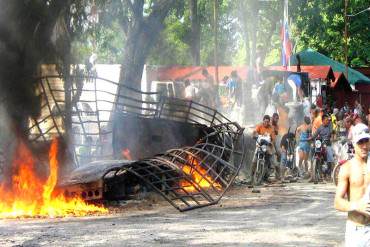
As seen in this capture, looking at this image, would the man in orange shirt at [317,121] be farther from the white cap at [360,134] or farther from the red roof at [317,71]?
the red roof at [317,71]

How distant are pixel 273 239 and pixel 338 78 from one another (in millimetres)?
32824

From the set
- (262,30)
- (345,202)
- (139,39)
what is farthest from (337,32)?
(345,202)

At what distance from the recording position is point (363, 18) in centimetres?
5278

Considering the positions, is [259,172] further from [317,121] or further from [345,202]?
[345,202]

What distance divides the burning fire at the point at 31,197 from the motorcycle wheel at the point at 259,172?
18.3 ft

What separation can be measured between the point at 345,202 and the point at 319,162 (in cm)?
1336

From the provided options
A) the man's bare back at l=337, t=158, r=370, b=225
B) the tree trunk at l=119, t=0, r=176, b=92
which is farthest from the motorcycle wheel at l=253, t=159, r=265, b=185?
the man's bare back at l=337, t=158, r=370, b=225

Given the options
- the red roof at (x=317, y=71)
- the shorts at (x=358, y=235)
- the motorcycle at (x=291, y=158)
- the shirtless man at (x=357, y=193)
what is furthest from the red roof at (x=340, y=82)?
the shorts at (x=358, y=235)

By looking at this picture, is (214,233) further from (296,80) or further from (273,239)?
(296,80)

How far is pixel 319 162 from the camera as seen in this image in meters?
19.4

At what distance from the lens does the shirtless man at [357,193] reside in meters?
6.12

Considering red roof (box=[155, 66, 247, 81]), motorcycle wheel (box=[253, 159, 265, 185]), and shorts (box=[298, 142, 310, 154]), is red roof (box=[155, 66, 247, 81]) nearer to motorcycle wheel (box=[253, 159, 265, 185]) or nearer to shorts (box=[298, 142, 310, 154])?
shorts (box=[298, 142, 310, 154])

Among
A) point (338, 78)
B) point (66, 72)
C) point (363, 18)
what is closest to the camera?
point (66, 72)

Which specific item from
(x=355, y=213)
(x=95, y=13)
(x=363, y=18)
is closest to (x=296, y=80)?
(x=95, y=13)
